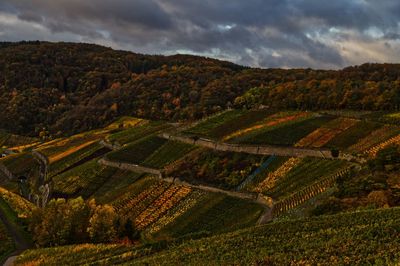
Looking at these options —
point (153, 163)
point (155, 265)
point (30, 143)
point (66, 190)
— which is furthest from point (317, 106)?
point (30, 143)

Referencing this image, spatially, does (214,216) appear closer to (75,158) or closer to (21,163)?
(75,158)

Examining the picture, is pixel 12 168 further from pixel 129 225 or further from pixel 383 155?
pixel 383 155

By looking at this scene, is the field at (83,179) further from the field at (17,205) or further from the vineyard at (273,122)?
the vineyard at (273,122)

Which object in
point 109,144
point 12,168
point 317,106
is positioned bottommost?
point 12,168

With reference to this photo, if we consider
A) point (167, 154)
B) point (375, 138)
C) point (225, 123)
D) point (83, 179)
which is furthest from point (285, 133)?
point (83, 179)

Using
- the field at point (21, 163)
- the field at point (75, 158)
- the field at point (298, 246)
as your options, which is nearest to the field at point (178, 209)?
the field at point (298, 246)
